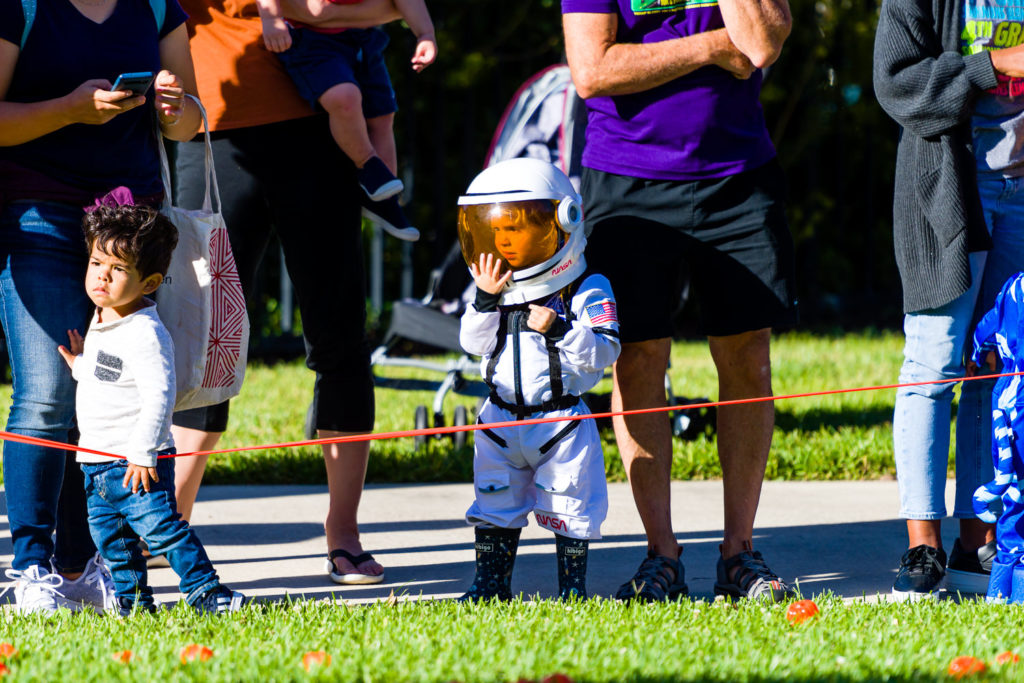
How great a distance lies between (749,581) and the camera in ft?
12.1

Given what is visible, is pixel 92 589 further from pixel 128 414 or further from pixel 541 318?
pixel 541 318

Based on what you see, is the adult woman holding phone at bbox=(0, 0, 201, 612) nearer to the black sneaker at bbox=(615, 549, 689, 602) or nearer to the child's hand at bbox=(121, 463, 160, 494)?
the child's hand at bbox=(121, 463, 160, 494)

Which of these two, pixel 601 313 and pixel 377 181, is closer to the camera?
pixel 601 313

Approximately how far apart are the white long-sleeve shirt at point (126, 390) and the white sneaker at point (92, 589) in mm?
412

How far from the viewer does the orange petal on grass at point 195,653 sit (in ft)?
9.16

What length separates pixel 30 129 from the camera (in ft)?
10.8

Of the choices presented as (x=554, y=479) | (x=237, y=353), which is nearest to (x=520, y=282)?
(x=554, y=479)

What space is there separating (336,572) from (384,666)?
127 centimetres

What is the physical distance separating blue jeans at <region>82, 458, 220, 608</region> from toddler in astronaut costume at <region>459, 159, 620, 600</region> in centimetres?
75

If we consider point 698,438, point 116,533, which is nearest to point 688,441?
point 698,438

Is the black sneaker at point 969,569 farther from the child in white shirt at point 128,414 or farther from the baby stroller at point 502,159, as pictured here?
the baby stroller at point 502,159

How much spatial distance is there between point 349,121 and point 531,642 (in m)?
1.83

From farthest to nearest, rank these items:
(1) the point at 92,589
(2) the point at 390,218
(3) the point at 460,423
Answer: (3) the point at 460,423 < (2) the point at 390,218 < (1) the point at 92,589

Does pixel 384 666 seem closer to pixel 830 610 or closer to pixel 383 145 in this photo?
pixel 830 610
